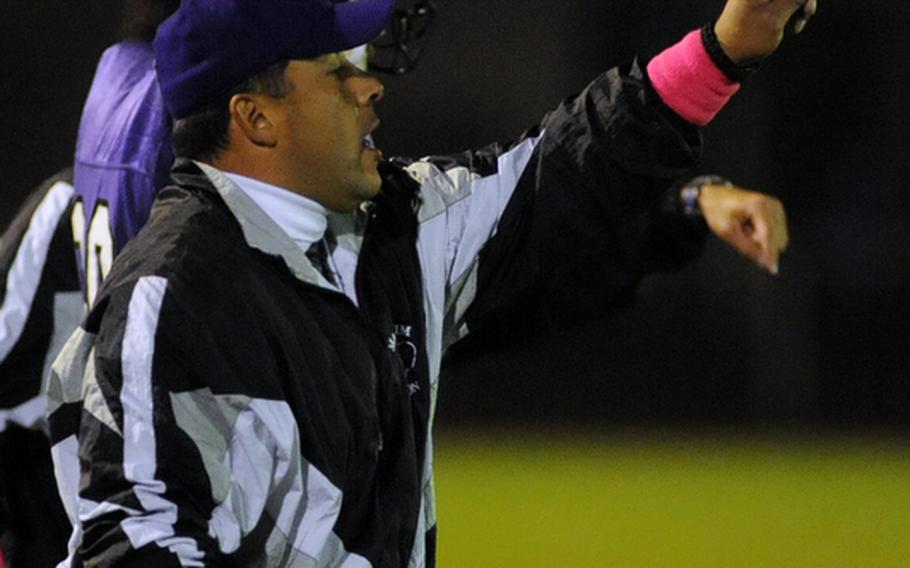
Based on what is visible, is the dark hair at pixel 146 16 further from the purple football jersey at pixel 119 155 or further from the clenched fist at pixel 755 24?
the clenched fist at pixel 755 24

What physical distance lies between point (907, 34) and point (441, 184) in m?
1.80

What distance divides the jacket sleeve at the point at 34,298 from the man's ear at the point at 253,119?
2.12 feet

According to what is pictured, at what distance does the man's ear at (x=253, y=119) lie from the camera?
1.57m

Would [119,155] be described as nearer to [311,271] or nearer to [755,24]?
[311,271]

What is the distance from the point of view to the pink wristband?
167cm

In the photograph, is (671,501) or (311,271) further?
(671,501)

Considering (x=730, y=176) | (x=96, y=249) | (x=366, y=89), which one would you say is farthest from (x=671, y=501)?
(x=366, y=89)

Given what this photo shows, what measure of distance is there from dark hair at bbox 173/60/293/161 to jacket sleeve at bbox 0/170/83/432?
597 millimetres

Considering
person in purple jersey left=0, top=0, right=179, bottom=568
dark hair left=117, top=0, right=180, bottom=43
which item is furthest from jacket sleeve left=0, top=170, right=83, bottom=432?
dark hair left=117, top=0, right=180, bottom=43

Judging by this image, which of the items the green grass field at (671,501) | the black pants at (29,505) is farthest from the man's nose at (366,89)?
the green grass field at (671,501)

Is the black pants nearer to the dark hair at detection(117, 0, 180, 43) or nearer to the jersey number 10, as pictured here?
the jersey number 10

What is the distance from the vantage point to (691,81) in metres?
1.68

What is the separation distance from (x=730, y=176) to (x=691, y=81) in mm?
1717

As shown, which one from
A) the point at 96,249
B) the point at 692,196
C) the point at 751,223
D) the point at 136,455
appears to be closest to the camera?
the point at 136,455
